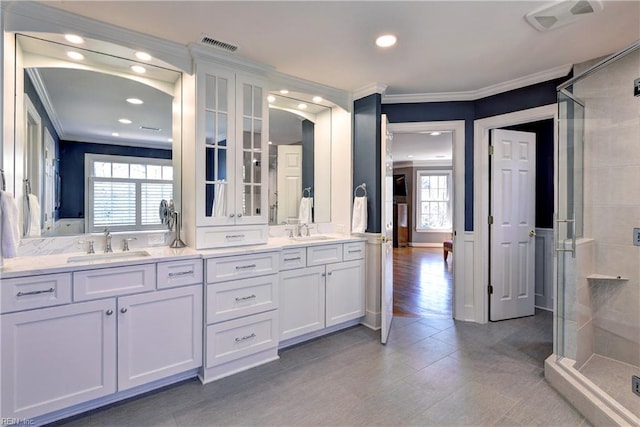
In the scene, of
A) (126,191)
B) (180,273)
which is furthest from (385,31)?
(126,191)

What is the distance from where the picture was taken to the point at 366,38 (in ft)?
7.52

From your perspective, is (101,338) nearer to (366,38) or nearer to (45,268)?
(45,268)

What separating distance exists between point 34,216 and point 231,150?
1.37m

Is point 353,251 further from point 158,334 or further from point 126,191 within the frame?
point 126,191

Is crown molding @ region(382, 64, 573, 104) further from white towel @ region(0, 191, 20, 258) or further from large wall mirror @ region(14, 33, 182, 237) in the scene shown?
white towel @ region(0, 191, 20, 258)

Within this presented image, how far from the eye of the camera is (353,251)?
3.20 m

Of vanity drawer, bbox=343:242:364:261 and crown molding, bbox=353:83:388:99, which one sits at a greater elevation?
crown molding, bbox=353:83:388:99

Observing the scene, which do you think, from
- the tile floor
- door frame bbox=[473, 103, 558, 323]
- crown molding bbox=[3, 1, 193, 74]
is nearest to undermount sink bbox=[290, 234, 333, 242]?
the tile floor

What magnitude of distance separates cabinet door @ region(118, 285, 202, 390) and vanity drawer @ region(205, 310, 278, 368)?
91 millimetres

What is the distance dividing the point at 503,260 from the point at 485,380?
5.41ft

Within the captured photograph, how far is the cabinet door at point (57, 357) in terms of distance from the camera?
166cm

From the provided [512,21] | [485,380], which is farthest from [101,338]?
[512,21]

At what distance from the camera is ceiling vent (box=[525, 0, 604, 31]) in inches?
74.3

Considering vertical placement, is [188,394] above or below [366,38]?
below
